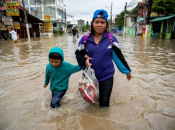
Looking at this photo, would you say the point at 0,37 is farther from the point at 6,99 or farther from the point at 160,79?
the point at 160,79

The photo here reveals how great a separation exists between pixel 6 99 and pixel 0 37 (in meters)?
16.5

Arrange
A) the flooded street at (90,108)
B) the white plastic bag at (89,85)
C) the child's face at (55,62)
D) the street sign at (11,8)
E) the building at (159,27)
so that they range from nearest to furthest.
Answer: the flooded street at (90,108), the white plastic bag at (89,85), the child's face at (55,62), the street sign at (11,8), the building at (159,27)

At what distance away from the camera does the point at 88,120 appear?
186cm

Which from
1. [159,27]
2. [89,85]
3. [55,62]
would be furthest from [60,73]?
[159,27]

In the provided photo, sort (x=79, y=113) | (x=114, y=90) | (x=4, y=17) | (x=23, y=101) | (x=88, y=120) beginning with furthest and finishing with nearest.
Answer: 1. (x=4, y=17)
2. (x=114, y=90)
3. (x=23, y=101)
4. (x=79, y=113)
5. (x=88, y=120)

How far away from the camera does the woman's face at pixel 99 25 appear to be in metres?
1.88

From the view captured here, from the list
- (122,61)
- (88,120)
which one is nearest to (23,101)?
(88,120)

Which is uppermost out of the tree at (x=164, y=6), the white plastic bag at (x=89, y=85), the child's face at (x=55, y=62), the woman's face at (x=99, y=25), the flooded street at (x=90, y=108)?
the tree at (x=164, y=6)

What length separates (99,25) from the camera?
188 centimetres

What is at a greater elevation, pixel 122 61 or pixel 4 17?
pixel 4 17

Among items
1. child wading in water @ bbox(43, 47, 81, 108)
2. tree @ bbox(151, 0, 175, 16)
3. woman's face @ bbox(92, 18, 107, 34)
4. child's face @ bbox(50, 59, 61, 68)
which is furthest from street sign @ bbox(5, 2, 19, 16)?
tree @ bbox(151, 0, 175, 16)

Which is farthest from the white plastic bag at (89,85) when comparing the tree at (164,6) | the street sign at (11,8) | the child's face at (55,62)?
the tree at (164,6)

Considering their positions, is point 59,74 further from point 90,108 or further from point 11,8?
point 11,8

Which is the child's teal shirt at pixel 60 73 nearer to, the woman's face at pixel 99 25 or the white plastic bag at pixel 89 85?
the white plastic bag at pixel 89 85
